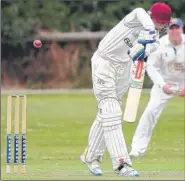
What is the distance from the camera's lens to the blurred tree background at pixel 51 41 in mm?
32438

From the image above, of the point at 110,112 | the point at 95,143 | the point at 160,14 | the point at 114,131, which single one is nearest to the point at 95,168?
the point at 95,143

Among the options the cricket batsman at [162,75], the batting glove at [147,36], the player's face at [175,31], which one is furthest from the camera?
the cricket batsman at [162,75]

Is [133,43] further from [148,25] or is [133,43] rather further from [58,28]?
[58,28]

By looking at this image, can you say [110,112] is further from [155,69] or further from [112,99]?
[155,69]

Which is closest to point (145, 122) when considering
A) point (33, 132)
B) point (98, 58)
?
point (98, 58)

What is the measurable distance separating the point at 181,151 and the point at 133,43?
4.88m

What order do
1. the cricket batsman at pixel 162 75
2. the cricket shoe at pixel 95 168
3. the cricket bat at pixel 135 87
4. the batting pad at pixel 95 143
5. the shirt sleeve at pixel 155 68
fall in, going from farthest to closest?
the cricket batsman at pixel 162 75
the shirt sleeve at pixel 155 68
the batting pad at pixel 95 143
the cricket shoe at pixel 95 168
the cricket bat at pixel 135 87

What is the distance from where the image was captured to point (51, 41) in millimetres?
33156

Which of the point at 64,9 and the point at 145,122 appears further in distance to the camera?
the point at 64,9

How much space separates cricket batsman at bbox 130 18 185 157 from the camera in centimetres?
1184

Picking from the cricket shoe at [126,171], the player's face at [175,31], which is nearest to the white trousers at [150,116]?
the player's face at [175,31]

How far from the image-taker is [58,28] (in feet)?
109

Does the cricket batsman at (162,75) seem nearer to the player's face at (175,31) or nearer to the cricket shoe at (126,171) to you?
the player's face at (175,31)

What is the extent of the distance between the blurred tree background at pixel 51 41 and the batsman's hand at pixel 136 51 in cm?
2336
